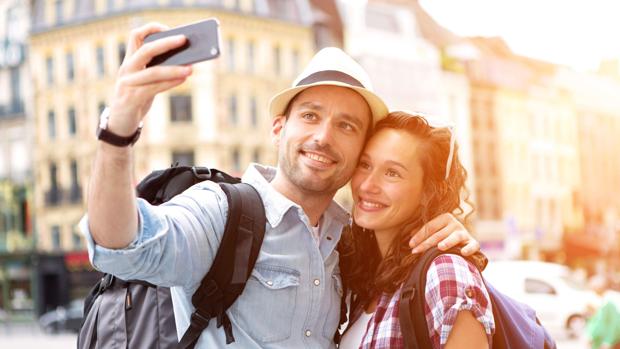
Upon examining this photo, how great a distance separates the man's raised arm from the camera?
7.76 ft

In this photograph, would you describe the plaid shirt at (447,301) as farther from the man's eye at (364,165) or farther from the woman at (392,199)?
the man's eye at (364,165)

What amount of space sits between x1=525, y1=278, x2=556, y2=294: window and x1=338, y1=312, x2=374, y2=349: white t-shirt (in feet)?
56.3

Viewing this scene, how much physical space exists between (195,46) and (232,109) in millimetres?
36533

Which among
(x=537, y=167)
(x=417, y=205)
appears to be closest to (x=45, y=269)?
(x=537, y=167)

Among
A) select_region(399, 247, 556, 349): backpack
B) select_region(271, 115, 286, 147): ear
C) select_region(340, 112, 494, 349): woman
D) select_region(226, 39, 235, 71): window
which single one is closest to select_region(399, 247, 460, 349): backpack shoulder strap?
select_region(399, 247, 556, 349): backpack

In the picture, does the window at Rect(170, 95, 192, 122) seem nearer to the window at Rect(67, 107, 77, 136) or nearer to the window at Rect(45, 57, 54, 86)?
the window at Rect(67, 107, 77, 136)

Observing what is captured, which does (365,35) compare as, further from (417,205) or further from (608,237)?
(417,205)

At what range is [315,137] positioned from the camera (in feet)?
11.2

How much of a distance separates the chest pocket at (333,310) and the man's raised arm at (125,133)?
111cm

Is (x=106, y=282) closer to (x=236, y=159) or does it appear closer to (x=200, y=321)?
(x=200, y=321)

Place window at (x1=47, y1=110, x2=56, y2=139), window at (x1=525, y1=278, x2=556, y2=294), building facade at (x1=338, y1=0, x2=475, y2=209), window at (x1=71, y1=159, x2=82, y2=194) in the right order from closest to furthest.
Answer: window at (x1=525, y1=278, x2=556, y2=294)
window at (x1=71, y1=159, x2=82, y2=194)
window at (x1=47, y1=110, x2=56, y2=139)
building facade at (x1=338, y1=0, x2=475, y2=209)

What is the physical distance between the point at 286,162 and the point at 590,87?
2275 inches

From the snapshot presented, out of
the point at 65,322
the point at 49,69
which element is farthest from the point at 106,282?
the point at 49,69

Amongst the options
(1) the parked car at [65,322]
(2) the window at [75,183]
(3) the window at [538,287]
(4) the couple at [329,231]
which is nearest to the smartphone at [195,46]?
(4) the couple at [329,231]
